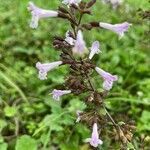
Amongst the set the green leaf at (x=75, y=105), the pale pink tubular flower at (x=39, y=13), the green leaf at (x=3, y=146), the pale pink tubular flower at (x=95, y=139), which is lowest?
the green leaf at (x=3, y=146)

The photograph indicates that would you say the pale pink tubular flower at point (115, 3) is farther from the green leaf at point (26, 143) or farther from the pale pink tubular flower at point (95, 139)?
the pale pink tubular flower at point (95, 139)

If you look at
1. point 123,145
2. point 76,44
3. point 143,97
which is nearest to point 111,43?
point 143,97

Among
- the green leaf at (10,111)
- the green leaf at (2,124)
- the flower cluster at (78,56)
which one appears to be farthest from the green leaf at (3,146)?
the flower cluster at (78,56)

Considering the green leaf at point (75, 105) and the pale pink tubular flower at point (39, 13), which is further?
the green leaf at point (75, 105)

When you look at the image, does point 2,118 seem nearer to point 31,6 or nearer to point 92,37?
point 92,37

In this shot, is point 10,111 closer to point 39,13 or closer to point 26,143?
point 26,143

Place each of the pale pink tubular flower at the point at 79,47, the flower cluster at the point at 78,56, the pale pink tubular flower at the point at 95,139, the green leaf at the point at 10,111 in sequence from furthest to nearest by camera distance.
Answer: the green leaf at the point at 10,111
the pale pink tubular flower at the point at 95,139
the flower cluster at the point at 78,56
the pale pink tubular flower at the point at 79,47

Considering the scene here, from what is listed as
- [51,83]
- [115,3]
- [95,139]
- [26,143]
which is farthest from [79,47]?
[115,3]
